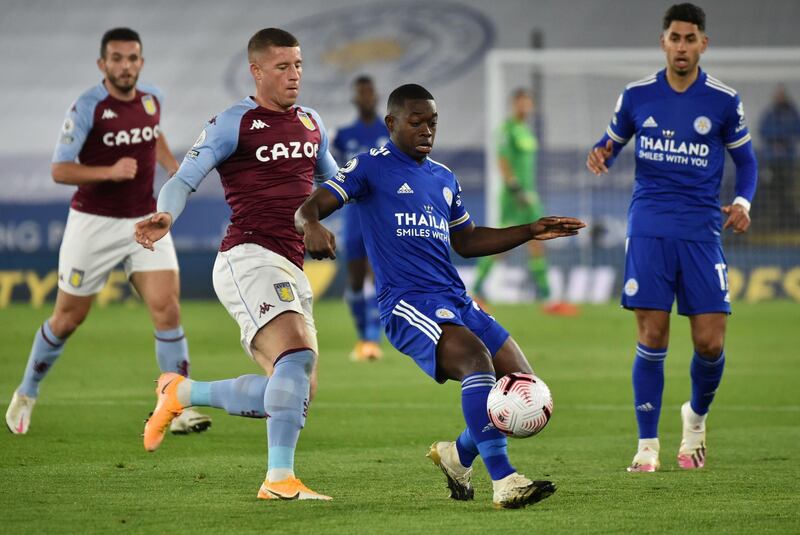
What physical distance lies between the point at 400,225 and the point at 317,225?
0.66 meters

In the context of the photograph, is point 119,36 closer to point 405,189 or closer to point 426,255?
point 405,189

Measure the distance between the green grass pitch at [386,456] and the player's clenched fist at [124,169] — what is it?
5.15 feet

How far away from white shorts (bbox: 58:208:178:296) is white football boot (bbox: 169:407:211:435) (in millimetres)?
1035

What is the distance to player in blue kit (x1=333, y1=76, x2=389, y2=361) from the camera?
1327cm

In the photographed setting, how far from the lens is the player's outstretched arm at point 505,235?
236 inches

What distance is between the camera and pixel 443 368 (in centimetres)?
590

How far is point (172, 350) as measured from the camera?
8.52m

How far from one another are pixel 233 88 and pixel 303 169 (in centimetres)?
2287

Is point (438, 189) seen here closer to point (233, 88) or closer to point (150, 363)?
point (150, 363)

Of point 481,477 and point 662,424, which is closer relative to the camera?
point 481,477

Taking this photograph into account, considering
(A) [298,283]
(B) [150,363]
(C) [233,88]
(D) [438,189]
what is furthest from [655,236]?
(C) [233,88]

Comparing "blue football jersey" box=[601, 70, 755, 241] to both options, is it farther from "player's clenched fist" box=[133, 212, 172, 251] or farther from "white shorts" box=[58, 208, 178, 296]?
"white shorts" box=[58, 208, 178, 296]

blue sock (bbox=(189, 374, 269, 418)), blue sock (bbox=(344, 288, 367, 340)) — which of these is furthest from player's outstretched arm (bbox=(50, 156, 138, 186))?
blue sock (bbox=(344, 288, 367, 340))

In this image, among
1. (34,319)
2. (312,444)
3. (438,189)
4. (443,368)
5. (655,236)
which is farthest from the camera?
(34,319)
